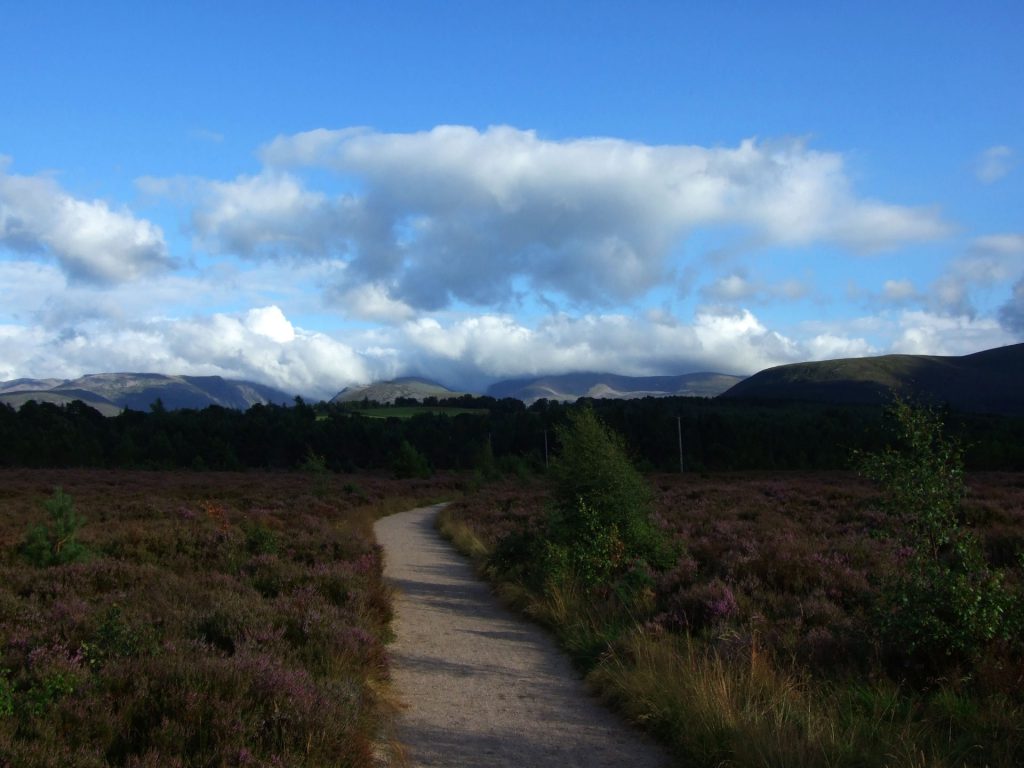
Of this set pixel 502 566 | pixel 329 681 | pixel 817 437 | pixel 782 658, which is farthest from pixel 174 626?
pixel 817 437

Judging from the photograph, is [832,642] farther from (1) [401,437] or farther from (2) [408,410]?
(2) [408,410]

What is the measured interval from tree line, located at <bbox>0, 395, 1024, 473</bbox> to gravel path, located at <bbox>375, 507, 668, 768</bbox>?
169 ft

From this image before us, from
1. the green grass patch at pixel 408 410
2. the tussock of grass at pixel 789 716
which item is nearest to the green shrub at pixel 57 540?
the tussock of grass at pixel 789 716

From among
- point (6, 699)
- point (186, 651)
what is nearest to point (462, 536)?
point (186, 651)

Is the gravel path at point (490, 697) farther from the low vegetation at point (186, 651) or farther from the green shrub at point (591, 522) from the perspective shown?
the green shrub at point (591, 522)

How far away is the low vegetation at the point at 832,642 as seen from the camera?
5.84 m

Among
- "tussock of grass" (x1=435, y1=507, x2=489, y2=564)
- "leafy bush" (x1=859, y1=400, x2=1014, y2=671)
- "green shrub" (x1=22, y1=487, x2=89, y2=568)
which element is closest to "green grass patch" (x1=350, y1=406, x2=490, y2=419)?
"tussock of grass" (x1=435, y1=507, x2=489, y2=564)

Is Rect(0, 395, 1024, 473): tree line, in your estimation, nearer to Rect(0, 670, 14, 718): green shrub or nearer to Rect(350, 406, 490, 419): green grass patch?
Rect(350, 406, 490, 419): green grass patch

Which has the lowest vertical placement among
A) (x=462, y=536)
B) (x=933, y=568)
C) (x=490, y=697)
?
(x=462, y=536)

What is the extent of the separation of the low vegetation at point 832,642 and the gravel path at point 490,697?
350mm

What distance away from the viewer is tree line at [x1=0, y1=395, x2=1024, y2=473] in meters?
78.0

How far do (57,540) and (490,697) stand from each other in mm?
9457

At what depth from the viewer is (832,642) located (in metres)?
8.20

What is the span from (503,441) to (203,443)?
37.9 metres
